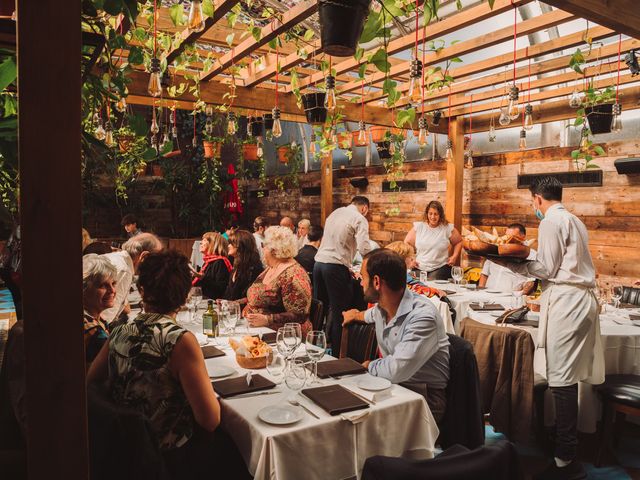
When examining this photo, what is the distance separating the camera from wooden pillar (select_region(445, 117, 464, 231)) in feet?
22.2

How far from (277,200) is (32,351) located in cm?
992

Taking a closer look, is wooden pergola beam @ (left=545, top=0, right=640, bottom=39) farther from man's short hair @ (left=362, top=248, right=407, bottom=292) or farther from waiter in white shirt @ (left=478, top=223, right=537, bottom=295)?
waiter in white shirt @ (left=478, top=223, right=537, bottom=295)

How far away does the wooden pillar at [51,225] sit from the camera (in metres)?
0.96

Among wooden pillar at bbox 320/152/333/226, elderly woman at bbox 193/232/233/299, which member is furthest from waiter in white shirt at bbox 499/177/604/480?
wooden pillar at bbox 320/152/333/226

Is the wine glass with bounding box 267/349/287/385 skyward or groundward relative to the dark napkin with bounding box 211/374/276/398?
skyward

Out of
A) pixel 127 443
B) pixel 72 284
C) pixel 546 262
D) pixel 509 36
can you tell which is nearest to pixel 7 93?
pixel 72 284

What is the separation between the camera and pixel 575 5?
2324 millimetres

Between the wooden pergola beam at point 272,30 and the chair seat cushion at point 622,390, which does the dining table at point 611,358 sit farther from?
the wooden pergola beam at point 272,30

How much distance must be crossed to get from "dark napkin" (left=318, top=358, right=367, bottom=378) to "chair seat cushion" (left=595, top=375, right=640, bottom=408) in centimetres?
164

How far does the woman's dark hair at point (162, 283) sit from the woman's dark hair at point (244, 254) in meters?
2.27

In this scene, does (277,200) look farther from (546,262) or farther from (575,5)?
(575,5)

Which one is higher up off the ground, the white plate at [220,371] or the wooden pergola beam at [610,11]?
the wooden pergola beam at [610,11]

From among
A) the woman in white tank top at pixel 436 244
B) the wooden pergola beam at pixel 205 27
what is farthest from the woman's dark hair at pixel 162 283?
the woman in white tank top at pixel 436 244

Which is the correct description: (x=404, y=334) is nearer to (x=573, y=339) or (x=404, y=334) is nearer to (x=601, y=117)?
(x=573, y=339)
